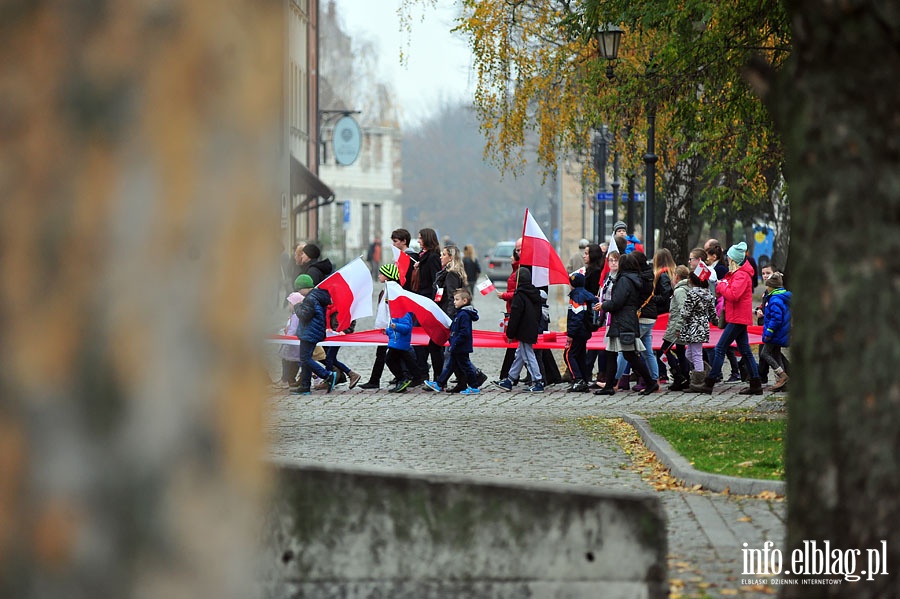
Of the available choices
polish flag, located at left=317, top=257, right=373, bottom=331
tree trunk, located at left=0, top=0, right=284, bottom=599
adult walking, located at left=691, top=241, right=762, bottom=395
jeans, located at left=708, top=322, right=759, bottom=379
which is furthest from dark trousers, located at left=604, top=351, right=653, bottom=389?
tree trunk, located at left=0, top=0, right=284, bottom=599

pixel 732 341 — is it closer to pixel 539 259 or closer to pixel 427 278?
pixel 539 259

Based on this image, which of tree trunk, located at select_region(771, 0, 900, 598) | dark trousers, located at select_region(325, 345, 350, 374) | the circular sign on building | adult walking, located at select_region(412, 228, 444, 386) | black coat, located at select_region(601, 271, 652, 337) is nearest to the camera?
tree trunk, located at select_region(771, 0, 900, 598)

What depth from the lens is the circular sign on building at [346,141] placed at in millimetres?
55281

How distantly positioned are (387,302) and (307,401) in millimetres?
2000

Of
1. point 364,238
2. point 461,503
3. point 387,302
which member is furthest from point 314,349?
point 364,238

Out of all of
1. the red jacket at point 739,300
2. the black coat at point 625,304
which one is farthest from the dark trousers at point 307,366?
the red jacket at point 739,300

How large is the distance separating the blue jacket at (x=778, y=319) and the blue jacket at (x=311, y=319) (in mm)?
5703

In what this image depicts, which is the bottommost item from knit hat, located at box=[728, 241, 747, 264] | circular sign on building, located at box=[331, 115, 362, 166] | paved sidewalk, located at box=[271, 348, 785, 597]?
paved sidewalk, located at box=[271, 348, 785, 597]

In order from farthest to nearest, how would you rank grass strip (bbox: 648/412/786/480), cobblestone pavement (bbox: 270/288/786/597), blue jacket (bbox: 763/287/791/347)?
blue jacket (bbox: 763/287/791/347) → grass strip (bbox: 648/412/786/480) → cobblestone pavement (bbox: 270/288/786/597)

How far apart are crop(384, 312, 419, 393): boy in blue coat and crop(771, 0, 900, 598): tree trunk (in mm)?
14127

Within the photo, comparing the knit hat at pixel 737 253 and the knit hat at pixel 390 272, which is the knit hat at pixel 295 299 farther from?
the knit hat at pixel 737 253

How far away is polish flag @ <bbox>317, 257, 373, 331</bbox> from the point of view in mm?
19441

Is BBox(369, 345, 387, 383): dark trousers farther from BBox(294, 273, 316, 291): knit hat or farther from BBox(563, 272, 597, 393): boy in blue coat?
BBox(563, 272, 597, 393): boy in blue coat

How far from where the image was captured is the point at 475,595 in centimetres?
547
